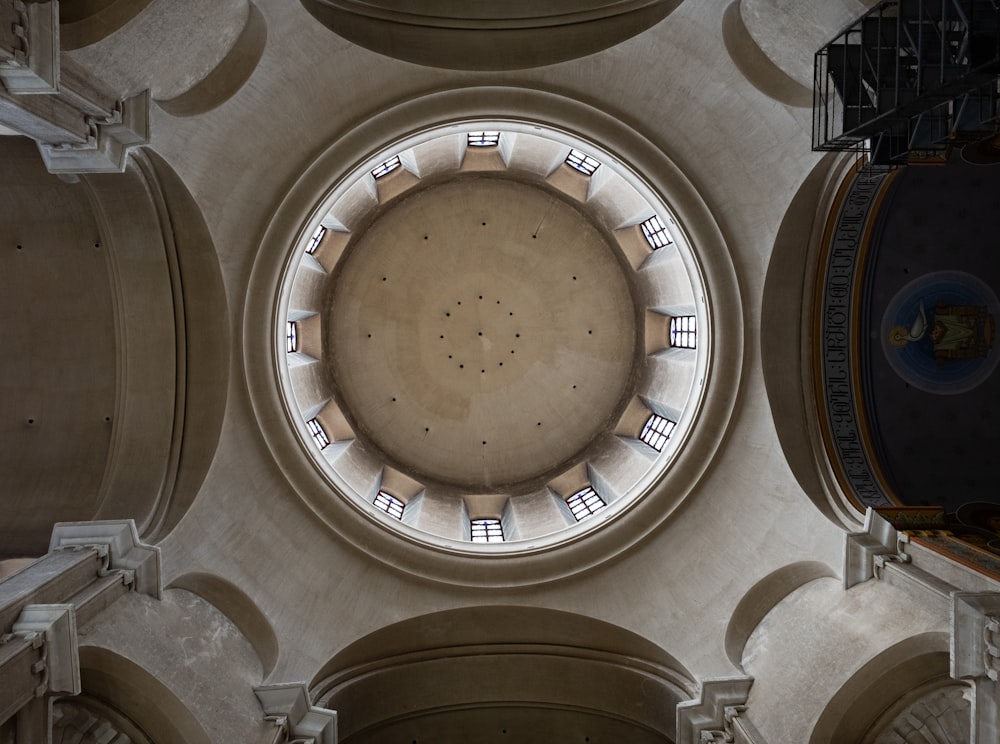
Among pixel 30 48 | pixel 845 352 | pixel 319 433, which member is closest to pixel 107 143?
pixel 30 48

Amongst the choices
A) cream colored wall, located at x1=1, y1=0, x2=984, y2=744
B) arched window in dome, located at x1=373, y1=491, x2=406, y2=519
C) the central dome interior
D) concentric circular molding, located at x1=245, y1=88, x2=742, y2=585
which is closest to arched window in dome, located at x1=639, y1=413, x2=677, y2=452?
concentric circular molding, located at x1=245, y1=88, x2=742, y2=585

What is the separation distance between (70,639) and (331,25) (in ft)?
26.1

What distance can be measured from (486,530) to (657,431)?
4.15m

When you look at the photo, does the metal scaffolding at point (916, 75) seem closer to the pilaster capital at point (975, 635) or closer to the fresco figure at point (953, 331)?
the fresco figure at point (953, 331)

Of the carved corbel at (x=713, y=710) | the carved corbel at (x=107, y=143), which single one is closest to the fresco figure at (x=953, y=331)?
the carved corbel at (x=713, y=710)

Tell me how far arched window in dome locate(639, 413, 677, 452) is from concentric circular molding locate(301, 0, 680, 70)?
7.62m

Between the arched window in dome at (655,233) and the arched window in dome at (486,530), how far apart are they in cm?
688

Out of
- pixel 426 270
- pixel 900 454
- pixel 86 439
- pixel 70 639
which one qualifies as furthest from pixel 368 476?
pixel 900 454

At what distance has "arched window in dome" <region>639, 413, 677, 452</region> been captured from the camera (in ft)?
49.8

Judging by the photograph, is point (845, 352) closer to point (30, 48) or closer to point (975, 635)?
point (975, 635)

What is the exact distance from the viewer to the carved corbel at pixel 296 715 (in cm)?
986

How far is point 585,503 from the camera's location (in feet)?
52.6

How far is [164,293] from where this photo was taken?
36.0ft

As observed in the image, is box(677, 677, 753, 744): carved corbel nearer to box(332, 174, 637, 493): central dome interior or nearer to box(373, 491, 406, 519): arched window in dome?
box(373, 491, 406, 519): arched window in dome
